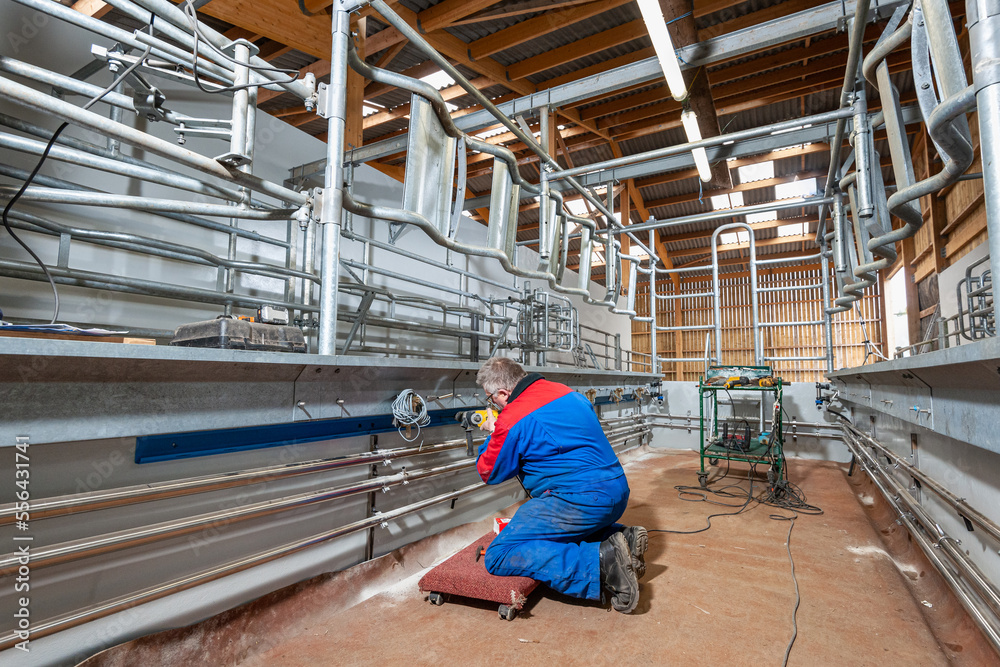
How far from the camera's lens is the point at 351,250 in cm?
475

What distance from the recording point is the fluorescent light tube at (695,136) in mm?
4469

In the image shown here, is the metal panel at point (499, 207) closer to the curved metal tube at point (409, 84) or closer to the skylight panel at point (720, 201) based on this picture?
the curved metal tube at point (409, 84)

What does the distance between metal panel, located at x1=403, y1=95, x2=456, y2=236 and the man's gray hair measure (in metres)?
0.78

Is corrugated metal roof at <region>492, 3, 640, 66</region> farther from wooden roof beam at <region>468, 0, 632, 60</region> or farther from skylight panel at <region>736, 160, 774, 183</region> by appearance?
skylight panel at <region>736, 160, 774, 183</region>

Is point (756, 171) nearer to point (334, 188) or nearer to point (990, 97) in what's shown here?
point (990, 97)

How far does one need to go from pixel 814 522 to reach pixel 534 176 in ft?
27.5

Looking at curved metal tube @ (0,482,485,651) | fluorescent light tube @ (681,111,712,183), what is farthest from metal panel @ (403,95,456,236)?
fluorescent light tube @ (681,111,712,183)

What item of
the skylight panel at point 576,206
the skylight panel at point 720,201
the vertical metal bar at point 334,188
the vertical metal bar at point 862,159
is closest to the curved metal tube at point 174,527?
the vertical metal bar at point 334,188

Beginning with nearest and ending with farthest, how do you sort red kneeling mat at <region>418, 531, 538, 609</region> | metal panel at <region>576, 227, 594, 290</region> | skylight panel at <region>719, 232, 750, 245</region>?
red kneeling mat at <region>418, 531, 538, 609</region> < metal panel at <region>576, 227, 594, 290</region> < skylight panel at <region>719, 232, 750, 245</region>

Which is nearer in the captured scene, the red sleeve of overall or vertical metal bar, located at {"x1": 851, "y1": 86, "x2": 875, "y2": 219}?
the red sleeve of overall

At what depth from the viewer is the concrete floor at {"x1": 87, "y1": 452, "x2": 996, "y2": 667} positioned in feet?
6.23

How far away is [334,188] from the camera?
83.1 inches

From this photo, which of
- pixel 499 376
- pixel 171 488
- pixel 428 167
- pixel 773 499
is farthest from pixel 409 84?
pixel 773 499

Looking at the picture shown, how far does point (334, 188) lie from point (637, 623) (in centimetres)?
234
